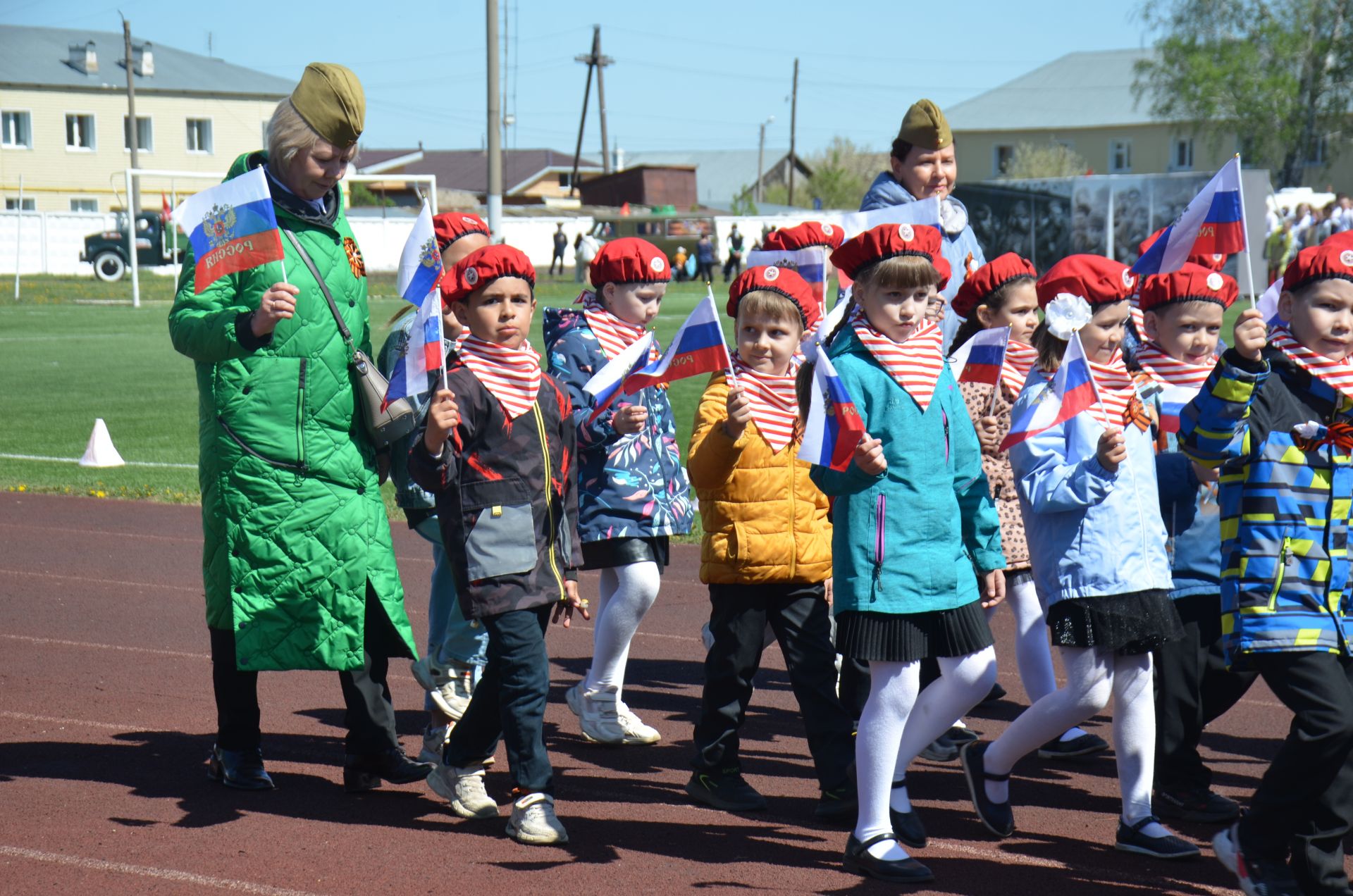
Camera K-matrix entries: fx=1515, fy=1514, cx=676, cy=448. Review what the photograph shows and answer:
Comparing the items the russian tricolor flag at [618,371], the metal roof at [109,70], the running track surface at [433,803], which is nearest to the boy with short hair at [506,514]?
the russian tricolor flag at [618,371]

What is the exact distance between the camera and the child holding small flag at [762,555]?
195 inches

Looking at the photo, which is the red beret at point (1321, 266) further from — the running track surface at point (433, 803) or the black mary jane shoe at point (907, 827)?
the black mary jane shoe at point (907, 827)

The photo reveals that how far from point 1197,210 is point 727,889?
9.31 feet

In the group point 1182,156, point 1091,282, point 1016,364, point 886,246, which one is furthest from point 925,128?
point 1182,156

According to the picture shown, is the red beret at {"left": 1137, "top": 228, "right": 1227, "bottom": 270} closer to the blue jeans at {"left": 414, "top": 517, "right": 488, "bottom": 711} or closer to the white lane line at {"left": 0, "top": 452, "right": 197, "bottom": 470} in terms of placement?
the blue jeans at {"left": 414, "top": 517, "right": 488, "bottom": 711}

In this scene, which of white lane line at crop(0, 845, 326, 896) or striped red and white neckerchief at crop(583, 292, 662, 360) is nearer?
white lane line at crop(0, 845, 326, 896)

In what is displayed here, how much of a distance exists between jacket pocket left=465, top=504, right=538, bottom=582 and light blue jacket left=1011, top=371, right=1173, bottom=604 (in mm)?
1517

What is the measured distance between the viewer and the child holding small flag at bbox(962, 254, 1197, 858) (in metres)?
4.40

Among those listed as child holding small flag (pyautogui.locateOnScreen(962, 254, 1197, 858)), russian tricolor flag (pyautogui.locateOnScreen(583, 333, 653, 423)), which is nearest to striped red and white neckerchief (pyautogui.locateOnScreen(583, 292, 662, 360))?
russian tricolor flag (pyautogui.locateOnScreen(583, 333, 653, 423))

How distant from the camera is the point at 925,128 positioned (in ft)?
20.7

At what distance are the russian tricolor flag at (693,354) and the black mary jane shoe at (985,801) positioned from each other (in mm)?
1464

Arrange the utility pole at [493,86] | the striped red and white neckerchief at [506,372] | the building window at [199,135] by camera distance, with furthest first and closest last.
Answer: the building window at [199,135] < the utility pole at [493,86] < the striped red and white neckerchief at [506,372]

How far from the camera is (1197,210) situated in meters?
5.26

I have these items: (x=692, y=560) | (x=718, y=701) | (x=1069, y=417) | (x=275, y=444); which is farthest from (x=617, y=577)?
(x=692, y=560)
